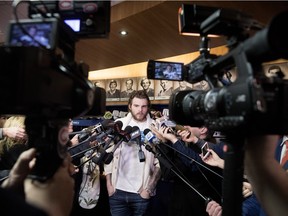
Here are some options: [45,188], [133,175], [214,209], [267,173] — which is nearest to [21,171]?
[45,188]

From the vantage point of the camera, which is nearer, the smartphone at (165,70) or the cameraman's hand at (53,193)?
the cameraman's hand at (53,193)

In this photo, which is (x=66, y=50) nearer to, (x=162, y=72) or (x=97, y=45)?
(x=162, y=72)

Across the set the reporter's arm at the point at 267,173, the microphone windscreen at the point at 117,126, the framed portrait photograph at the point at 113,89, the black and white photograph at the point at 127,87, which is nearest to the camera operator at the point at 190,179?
the microphone windscreen at the point at 117,126

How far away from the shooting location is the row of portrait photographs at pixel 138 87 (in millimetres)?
3269

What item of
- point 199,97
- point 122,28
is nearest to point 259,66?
point 199,97

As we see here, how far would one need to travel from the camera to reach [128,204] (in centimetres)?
214

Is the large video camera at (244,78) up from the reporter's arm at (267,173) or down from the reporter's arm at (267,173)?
up

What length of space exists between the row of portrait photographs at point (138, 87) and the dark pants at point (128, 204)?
4.56ft

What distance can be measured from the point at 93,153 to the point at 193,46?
→ 1326 millimetres

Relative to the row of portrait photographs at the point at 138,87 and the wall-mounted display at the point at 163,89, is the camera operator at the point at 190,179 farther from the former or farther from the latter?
the wall-mounted display at the point at 163,89

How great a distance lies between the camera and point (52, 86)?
54 centimetres

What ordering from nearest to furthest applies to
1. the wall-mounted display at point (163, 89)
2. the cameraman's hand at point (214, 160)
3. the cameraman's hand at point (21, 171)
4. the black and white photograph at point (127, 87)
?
1. the cameraman's hand at point (21, 171)
2. the cameraman's hand at point (214, 160)
3. the wall-mounted display at point (163, 89)
4. the black and white photograph at point (127, 87)

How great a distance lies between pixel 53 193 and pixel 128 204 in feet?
5.49

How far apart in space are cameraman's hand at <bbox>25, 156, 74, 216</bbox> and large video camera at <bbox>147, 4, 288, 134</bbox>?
40 cm
